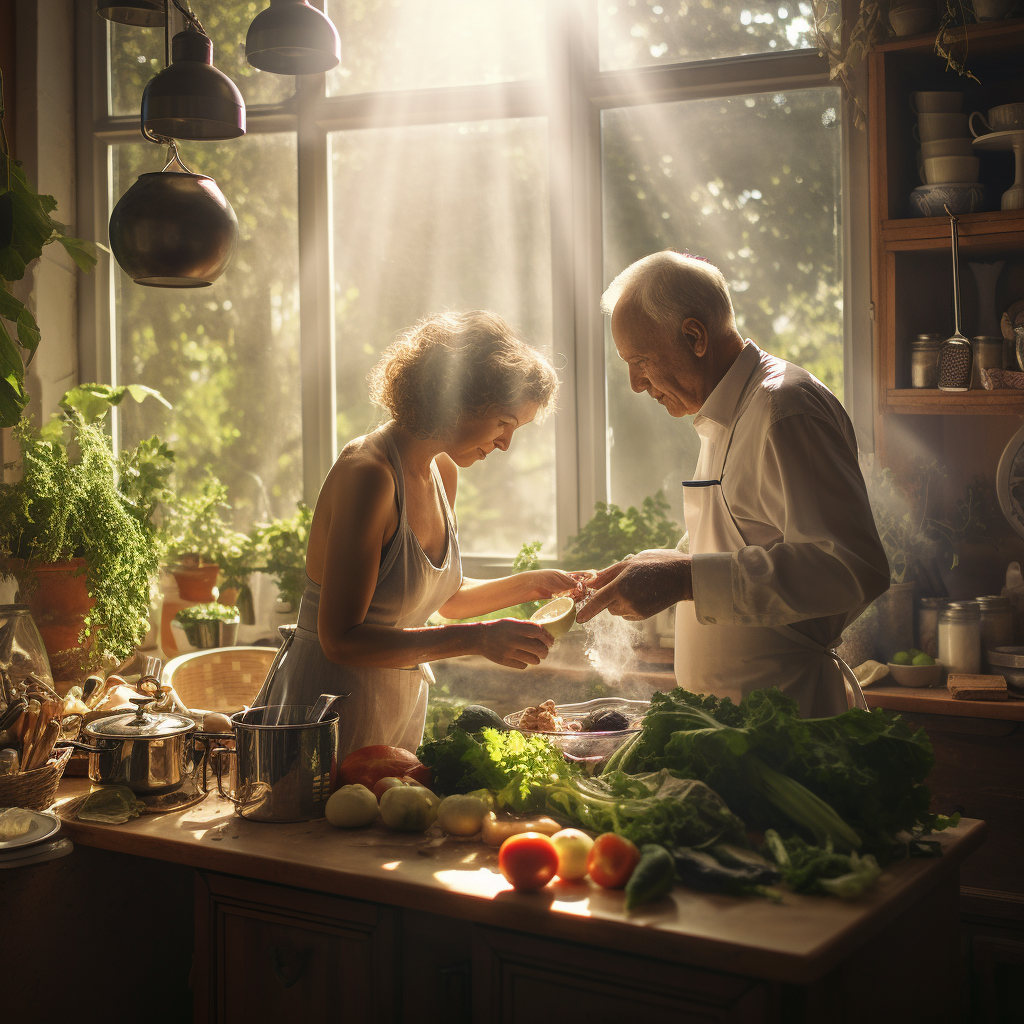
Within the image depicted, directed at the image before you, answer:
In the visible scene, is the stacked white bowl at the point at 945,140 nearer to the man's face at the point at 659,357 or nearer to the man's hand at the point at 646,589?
the man's face at the point at 659,357

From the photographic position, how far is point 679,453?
11.9 ft

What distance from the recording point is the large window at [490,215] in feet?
11.3

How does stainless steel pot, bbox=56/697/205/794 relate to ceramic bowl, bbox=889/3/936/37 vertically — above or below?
below

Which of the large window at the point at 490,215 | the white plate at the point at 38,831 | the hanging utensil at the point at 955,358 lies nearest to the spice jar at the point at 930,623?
the hanging utensil at the point at 955,358

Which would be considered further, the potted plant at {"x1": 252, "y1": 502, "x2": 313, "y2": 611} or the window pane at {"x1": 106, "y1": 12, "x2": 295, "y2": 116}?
the window pane at {"x1": 106, "y1": 12, "x2": 295, "y2": 116}

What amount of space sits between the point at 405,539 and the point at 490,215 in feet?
7.31

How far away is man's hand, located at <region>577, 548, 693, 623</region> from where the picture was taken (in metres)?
1.95

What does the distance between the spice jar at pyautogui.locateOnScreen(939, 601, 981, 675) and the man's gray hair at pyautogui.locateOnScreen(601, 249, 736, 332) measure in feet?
4.02

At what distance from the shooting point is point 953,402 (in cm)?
283

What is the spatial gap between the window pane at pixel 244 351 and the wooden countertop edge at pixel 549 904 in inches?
104

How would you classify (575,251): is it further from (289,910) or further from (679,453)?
(289,910)

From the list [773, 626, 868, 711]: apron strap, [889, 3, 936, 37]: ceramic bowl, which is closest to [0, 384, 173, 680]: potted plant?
[773, 626, 868, 711]: apron strap

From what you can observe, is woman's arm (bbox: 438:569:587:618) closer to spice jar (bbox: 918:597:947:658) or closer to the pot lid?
the pot lid

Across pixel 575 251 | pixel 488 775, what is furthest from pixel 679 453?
pixel 488 775
